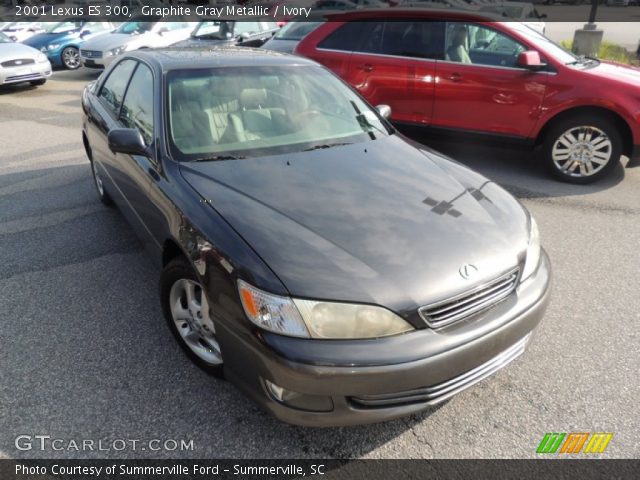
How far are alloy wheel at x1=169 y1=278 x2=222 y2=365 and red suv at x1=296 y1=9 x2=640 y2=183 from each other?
4.14 meters

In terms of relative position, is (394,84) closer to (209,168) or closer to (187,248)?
(209,168)

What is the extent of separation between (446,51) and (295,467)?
5.00 m

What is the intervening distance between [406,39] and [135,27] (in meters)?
9.16

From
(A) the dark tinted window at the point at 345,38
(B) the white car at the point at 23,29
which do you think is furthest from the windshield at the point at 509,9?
(B) the white car at the point at 23,29

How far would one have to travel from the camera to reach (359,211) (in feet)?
7.82

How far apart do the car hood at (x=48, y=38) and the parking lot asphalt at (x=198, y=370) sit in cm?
1133

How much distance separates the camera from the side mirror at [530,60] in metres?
5.07

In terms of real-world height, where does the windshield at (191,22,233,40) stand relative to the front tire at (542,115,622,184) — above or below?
above

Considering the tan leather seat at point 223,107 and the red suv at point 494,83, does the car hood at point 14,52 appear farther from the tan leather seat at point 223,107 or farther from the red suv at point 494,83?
the tan leather seat at point 223,107

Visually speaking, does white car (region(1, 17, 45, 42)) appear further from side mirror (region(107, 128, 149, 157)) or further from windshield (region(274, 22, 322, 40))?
side mirror (region(107, 128, 149, 157))

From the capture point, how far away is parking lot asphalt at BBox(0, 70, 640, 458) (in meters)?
2.23

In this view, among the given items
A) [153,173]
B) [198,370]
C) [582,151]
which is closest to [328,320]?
[198,370]

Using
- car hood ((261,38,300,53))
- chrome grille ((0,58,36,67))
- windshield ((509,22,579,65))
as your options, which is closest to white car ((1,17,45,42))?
chrome grille ((0,58,36,67))

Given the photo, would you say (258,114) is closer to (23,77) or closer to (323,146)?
(323,146)
